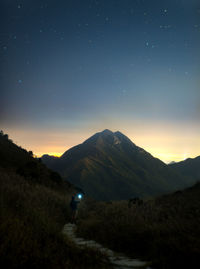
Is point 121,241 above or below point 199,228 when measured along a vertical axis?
below

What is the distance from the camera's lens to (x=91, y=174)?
154875 mm

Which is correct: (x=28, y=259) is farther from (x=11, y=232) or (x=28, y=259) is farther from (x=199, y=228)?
(x=199, y=228)

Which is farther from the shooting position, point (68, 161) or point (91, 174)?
point (68, 161)

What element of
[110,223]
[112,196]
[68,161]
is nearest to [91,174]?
[112,196]

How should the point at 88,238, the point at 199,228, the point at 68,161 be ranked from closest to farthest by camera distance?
the point at 199,228
the point at 88,238
the point at 68,161

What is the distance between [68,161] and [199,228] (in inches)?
7744

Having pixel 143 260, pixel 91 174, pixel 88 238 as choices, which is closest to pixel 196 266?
pixel 143 260

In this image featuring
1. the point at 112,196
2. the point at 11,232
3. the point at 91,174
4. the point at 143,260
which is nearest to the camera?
the point at 11,232

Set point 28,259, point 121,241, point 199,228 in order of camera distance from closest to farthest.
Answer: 1. point 28,259
2. point 199,228
3. point 121,241

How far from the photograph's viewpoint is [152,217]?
847 centimetres

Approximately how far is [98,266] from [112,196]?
419ft

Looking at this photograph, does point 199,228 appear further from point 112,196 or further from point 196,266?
point 112,196

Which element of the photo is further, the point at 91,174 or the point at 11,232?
the point at 91,174

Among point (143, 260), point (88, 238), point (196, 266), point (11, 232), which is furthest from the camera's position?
point (88, 238)
